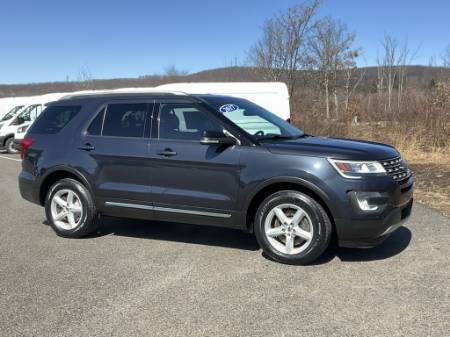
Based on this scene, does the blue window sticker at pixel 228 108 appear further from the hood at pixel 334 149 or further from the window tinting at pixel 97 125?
the window tinting at pixel 97 125

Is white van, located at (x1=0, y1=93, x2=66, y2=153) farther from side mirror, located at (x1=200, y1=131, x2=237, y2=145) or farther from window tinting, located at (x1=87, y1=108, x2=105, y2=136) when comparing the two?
side mirror, located at (x1=200, y1=131, x2=237, y2=145)

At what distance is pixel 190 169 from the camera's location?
201 inches

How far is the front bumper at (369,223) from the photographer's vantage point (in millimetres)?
4457

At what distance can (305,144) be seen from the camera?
492 cm

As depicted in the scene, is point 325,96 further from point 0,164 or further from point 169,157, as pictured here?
point 169,157

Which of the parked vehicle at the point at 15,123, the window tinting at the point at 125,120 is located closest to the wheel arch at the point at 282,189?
the window tinting at the point at 125,120

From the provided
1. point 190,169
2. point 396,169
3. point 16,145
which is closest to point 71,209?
point 190,169

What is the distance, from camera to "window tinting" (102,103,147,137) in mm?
5555

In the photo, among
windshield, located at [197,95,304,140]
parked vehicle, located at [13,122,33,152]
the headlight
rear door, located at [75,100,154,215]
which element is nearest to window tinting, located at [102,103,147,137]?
rear door, located at [75,100,154,215]

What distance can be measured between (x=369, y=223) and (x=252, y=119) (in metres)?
2.10

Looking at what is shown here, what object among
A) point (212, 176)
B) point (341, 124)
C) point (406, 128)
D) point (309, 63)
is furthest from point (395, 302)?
point (309, 63)

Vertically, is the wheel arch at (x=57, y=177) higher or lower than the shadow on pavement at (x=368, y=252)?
higher

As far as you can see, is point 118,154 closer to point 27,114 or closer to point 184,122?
point 184,122

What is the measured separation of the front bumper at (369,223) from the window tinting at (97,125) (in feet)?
10.2
